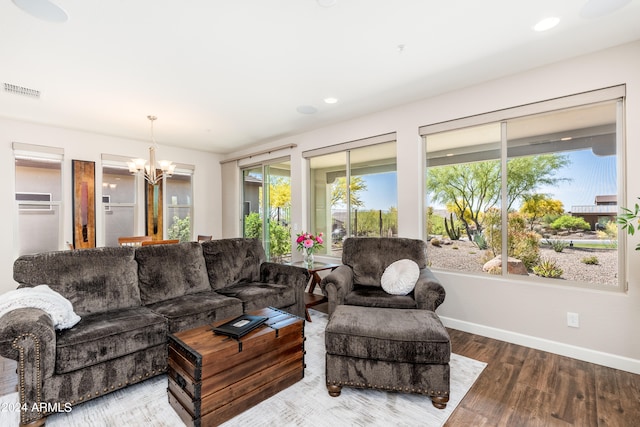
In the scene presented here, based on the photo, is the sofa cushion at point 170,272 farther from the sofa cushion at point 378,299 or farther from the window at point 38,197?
the window at point 38,197

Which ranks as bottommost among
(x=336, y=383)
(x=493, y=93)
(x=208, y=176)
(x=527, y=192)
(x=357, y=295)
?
(x=336, y=383)

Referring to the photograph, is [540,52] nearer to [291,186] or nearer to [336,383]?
[336,383]

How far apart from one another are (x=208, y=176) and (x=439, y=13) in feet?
17.8

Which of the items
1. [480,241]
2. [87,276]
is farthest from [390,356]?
[87,276]

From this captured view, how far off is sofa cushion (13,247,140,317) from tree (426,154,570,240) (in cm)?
335

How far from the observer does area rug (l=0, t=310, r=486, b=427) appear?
175 cm

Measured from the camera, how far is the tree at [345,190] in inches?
173

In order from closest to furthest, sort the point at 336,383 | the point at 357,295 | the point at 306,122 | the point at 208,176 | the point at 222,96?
1. the point at 336,383
2. the point at 357,295
3. the point at 222,96
4. the point at 306,122
5. the point at 208,176

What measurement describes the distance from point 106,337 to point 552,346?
11.9ft

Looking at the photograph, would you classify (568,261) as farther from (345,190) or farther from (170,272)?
(170,272)

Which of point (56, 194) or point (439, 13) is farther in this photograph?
point (56, 194)

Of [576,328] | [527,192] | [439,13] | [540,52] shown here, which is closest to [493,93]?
[540,52]

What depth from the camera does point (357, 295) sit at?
112 inches

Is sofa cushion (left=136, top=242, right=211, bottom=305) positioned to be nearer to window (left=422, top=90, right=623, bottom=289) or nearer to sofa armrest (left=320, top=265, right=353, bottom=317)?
sofa armrest (left=320, top=265, right=353, bottom=317)
